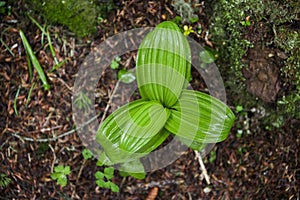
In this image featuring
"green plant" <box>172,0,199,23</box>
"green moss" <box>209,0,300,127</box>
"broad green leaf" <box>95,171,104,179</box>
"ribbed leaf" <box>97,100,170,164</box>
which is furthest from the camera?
"broad green leaf" <box>95,171,104,179</box>

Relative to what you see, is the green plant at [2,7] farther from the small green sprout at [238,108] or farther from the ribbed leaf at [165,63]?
the small green sprout at [238,108]

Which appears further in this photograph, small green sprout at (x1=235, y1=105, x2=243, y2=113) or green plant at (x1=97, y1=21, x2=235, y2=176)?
small green sprout at (x1=235, y1=105, x2=243, y2=113)

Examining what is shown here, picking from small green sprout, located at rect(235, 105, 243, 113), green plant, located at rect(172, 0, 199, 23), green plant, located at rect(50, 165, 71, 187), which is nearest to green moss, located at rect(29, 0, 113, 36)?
green plant, located at rect(172, 0, 199, 23)

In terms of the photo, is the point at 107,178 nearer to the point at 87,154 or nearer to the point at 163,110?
the point at 87,154

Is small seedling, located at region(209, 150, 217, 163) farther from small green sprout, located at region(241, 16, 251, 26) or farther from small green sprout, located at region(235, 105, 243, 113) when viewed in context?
small green sprout, located at region(241, 16, 251, 26)

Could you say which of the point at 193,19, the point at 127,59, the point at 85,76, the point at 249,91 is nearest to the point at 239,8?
the point at 193,19

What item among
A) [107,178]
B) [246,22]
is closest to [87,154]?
[107,178]
